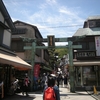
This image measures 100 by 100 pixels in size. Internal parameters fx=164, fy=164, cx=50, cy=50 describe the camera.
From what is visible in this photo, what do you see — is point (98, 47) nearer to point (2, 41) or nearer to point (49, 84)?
point (2, 41)

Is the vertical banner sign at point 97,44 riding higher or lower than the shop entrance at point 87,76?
higher

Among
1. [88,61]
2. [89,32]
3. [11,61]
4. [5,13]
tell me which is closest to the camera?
[11,61]

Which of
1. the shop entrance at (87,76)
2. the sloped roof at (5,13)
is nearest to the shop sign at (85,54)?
the shop entrance at (87,76)

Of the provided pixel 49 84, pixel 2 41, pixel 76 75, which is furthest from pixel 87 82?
pixel 49 84

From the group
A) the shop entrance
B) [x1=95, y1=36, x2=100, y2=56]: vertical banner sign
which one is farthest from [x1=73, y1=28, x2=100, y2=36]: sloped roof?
the shop entrance

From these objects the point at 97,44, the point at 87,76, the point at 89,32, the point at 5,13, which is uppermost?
the point at 5,13

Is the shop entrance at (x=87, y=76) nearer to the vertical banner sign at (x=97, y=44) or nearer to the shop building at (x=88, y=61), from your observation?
the shop building at (x=88, y=61)

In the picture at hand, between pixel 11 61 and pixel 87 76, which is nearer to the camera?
pixel 11 61

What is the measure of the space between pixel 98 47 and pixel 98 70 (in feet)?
9.47

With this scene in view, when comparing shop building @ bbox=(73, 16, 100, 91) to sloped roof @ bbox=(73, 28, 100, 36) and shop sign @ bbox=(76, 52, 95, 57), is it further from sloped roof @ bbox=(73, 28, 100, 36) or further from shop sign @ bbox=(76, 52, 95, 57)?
sloped roof @ bbox=(73, 28, 100, 36)

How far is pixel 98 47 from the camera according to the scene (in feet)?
66.4

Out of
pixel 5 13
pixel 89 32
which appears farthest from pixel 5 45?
pixel 89 32

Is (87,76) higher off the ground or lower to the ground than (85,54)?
lower

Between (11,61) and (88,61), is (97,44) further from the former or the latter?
(11,61)
